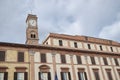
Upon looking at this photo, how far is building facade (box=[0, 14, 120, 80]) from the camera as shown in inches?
947

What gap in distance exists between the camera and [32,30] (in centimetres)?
2989

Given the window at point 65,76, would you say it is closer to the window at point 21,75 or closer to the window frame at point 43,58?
the window frame at point 43,58

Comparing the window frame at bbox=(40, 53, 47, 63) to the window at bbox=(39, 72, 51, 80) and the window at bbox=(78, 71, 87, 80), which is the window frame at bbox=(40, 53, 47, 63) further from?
the window at bbox=(78, 71, 87, 80)

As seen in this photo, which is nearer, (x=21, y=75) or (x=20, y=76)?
(x=20, y=76)

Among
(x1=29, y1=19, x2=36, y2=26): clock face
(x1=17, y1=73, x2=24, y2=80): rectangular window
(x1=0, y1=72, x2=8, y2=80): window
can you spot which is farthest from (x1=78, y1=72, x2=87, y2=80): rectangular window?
(x1=29, y1=19, x2=36, y2=26): clock face

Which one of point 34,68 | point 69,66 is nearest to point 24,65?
point 34,68

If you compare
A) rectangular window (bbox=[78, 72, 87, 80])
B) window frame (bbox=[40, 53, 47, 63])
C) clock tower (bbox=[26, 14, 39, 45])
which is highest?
clock tower (bbox=[26, 14, 39, 45])

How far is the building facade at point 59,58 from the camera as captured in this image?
24.1m

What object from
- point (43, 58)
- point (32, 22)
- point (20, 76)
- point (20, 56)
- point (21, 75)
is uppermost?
point (32, 22)

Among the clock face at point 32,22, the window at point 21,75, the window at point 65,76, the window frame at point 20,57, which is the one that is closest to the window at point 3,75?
the window at point 21,75

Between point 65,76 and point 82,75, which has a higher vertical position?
point 82,75

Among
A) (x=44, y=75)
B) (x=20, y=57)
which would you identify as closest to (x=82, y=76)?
(x=44, y=75)

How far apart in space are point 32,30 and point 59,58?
24.2ft

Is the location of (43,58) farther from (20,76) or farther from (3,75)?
(3,75)
